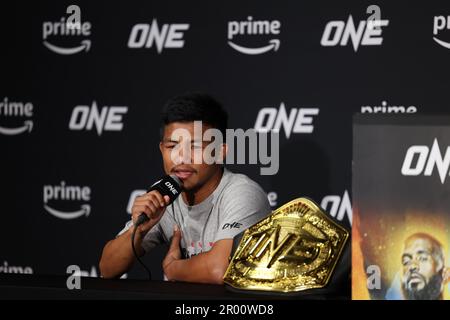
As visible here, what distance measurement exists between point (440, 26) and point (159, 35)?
1238mm

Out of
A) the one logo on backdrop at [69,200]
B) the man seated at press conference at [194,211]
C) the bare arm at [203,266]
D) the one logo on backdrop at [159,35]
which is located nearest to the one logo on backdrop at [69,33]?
the one logo on backdrop at [159,35]

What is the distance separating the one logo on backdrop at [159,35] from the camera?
11.9 ft

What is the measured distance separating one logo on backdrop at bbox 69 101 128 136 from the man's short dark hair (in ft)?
3.79

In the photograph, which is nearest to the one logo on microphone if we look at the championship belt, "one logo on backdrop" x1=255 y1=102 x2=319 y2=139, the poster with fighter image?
the championship belt

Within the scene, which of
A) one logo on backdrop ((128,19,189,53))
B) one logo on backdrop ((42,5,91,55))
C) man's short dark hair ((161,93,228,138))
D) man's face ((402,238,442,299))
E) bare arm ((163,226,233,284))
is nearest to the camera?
man's face ((402,238,442,299))

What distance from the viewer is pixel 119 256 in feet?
8.00

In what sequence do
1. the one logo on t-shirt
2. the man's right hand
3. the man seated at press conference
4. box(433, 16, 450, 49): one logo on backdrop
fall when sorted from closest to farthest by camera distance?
1. the man's right hand
2. the man seated at press conference
3. the one logo on t-shirt
4. box(433, 16, 450, 49): one logo on backdrop

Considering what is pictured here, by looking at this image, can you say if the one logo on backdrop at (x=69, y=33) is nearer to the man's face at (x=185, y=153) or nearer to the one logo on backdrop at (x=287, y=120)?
the one logo on backdrop at (x=287, y=120)

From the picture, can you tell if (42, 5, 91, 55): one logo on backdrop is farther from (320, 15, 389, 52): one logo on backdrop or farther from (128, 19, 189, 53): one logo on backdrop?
(320, 15, 389, 52): one logo on backdrop

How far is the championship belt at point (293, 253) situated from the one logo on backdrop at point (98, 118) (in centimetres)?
206

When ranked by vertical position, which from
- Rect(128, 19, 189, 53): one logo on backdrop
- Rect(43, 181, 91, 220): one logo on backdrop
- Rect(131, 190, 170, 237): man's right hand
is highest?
Rect(128, 19, 189, 53): one logo on backdrop

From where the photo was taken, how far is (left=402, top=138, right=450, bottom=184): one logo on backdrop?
1.42 metres
